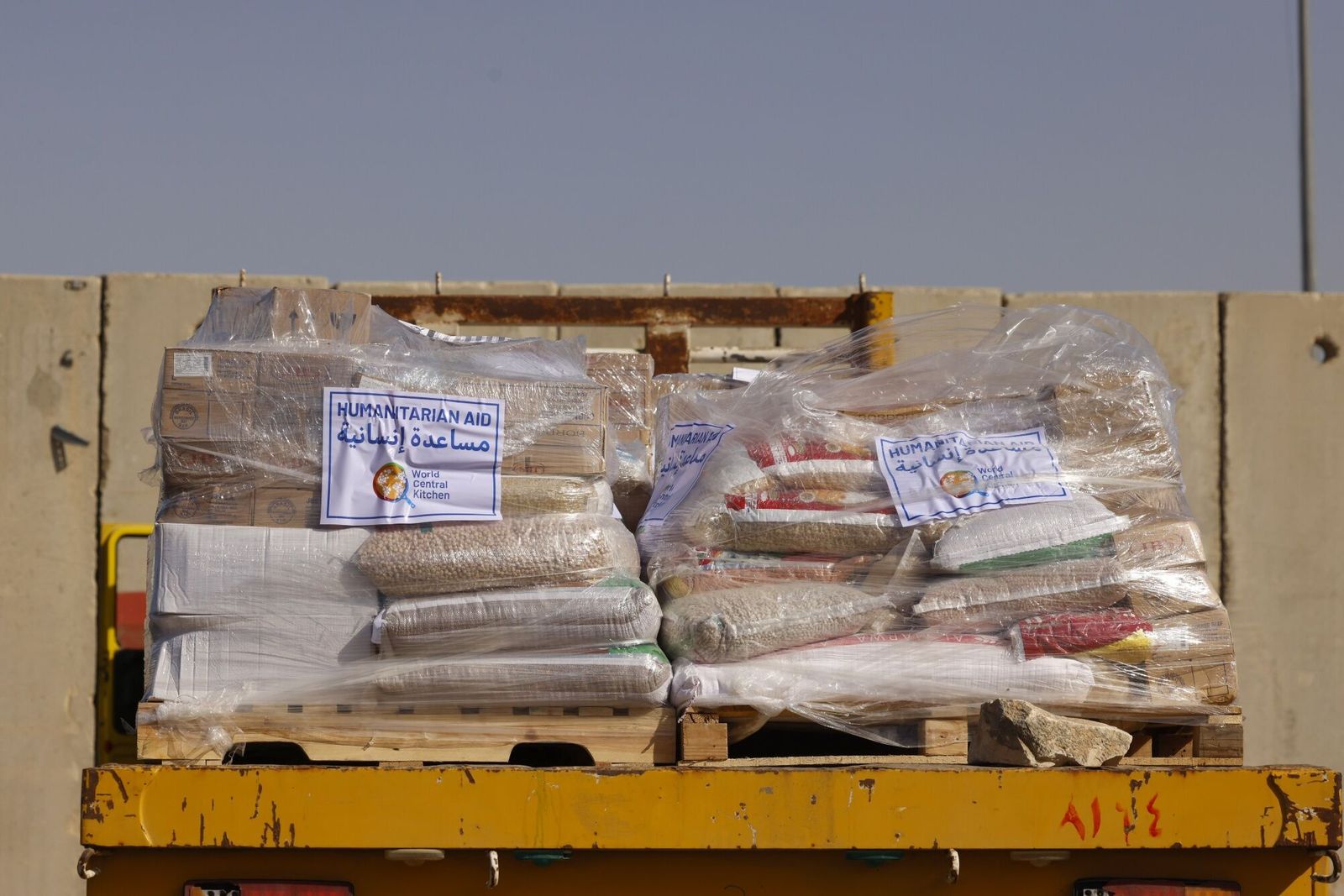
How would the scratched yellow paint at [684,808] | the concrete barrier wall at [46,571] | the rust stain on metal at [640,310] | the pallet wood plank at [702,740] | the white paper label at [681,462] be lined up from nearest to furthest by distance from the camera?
the scratched yellow paint at [684,808]
the pallet wood plank at [702,740]
the white paper label at [681,462]
the rust stain on metal at [640,310]
the concrete barrier wall at [46,571]

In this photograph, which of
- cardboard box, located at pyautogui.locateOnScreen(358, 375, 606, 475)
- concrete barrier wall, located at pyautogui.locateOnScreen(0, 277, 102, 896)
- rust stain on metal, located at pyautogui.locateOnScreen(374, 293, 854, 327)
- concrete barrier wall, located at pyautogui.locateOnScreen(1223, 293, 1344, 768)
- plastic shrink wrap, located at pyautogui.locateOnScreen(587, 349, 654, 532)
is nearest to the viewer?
cardboard box, located at pyautogui.locateOnScreen(358, 375, 606, 475)

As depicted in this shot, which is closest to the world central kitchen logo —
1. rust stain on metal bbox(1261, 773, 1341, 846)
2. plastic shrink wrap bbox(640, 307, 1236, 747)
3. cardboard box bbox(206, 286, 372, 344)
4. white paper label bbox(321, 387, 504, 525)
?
white paper label bbox(321, 387, 504, 525)

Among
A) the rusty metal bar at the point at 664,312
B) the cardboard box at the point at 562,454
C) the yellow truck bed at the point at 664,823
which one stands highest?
the rusty metal bar at the point at 664,312

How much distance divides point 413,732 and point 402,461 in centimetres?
54

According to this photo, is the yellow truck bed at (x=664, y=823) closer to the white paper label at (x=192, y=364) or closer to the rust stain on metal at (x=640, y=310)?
the white paper label at (x=192, y=364)

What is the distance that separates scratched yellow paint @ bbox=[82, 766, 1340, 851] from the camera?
227 cm

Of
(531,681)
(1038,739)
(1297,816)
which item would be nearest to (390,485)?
(531,681)

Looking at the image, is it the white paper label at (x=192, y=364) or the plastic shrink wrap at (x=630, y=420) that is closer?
the white paper label at (x=192, y=364)

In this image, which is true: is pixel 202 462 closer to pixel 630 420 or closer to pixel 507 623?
pixel 507 623

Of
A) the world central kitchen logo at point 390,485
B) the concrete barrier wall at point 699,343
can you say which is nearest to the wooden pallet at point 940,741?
the world central kitchen logo at point 390,485

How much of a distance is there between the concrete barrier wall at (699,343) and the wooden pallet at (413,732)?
384 cm

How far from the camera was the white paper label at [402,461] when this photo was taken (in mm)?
2686

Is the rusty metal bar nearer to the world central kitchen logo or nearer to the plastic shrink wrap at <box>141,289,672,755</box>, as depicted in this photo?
the plastic shrink wrap at <box>141,289,672,755</box>

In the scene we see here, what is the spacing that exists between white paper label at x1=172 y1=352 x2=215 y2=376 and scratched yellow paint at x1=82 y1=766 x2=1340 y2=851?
848mm
